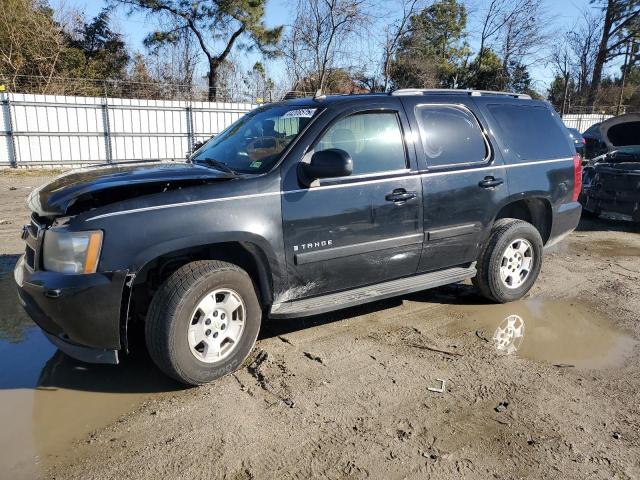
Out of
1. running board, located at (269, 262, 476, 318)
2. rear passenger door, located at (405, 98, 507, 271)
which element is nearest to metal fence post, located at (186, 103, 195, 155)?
rear passenger door, located at (405, 98, 507, 271)

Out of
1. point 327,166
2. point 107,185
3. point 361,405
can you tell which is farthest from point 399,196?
point 107,185

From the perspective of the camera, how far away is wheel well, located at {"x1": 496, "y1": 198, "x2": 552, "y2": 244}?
16.9ft

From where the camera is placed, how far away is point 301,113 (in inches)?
158

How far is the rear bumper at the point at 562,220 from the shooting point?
5.24 metres

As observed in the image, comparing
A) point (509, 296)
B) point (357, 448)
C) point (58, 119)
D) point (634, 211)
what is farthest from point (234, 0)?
point (357, 448)

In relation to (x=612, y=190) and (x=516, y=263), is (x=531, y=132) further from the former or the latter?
(x=612, y=190)

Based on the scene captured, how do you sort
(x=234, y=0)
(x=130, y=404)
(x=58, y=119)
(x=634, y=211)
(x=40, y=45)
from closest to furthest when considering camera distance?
1. (x=130, y=404)
2. (x=634, y=211)
3. (x=58, y=119)
4. (x=40, y=45)
5. (x=234, y=0)

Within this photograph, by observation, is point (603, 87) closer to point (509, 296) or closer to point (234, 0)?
point (234, 0)

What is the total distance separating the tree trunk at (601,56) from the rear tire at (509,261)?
114 ft

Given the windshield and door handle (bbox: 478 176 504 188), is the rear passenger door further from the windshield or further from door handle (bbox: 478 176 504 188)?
the windshield

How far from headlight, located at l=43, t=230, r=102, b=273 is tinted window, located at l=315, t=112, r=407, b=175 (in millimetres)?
1700

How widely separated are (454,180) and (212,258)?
2.18 metres

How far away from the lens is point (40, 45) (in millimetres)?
21609

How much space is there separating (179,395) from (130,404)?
0.30 m
